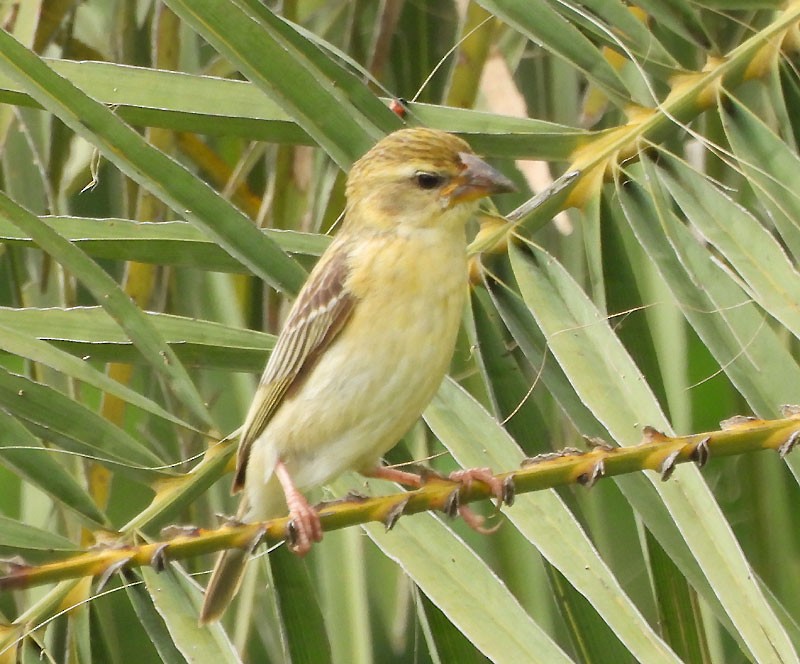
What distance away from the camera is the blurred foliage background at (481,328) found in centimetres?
225

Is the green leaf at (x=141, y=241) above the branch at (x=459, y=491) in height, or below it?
above

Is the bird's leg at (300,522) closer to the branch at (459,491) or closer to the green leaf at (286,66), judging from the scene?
the branch at (459,491)

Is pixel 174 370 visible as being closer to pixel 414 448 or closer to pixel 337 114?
pixel 337 114

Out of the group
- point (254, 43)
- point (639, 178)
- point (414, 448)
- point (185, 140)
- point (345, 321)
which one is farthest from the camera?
point (185, 140)

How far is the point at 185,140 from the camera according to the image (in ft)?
14.2

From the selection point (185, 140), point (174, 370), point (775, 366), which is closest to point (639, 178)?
point (775, 366)

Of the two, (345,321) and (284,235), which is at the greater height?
(284,235)

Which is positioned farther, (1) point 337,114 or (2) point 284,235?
(2) point 284,235

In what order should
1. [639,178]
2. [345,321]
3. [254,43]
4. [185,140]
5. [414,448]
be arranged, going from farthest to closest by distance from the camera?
1. [185,140]
2. [414,448]
3. [345,321]
4. [639,178]
5. [254,43]

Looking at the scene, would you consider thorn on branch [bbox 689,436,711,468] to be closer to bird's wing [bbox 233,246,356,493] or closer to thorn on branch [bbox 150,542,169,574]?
thorn on branch [bbox 150,542,169,574]

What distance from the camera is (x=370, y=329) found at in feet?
9.48

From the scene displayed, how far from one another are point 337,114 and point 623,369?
2.41ft

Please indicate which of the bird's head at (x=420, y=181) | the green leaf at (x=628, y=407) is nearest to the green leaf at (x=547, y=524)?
the green leaf at (x=628, y=407)

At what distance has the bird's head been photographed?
2979 millimetres
